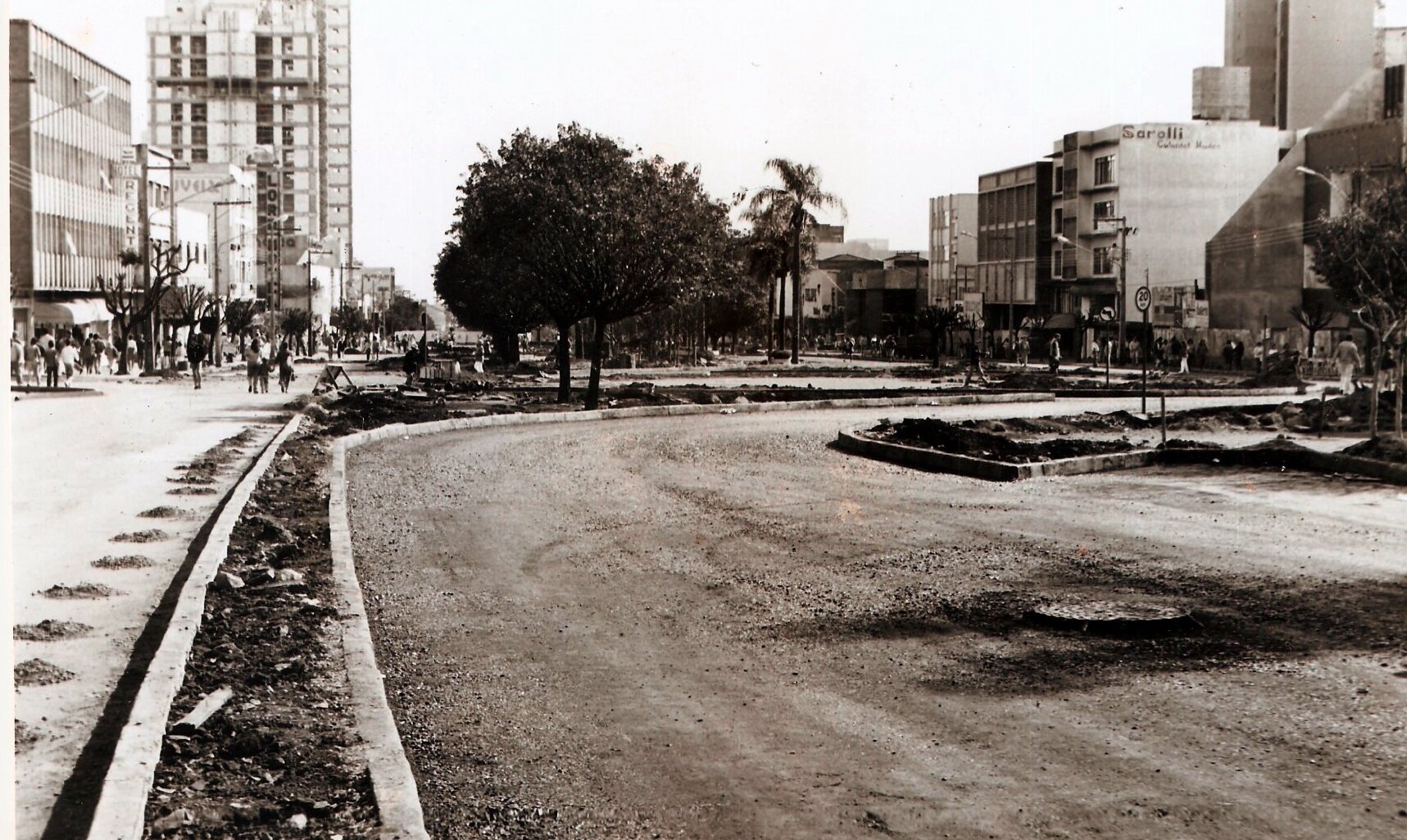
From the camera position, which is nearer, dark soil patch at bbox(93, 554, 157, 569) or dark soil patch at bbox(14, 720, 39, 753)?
dark soil patch at bbox(14, 720, 39, 753)

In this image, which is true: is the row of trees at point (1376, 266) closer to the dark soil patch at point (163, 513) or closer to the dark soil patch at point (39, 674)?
the dark soil patch at point (163, 513)

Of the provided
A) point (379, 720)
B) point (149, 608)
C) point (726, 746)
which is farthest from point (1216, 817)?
point (149, 608)

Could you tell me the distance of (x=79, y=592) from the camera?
10.8 metres

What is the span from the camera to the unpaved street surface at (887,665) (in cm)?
623

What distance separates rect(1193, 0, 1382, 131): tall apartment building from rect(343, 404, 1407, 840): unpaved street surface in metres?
75.5

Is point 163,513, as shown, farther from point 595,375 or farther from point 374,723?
point 595,375

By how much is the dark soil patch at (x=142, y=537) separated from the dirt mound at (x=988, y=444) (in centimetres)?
1199

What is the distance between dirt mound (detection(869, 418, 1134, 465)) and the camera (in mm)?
22109

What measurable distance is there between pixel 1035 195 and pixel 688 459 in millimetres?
82240

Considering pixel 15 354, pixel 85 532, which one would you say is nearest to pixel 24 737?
pixel 85 532

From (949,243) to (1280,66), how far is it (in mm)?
46116

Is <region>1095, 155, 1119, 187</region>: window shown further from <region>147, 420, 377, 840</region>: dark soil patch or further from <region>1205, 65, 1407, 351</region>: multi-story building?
<region>147, 420, 377, 840</region>: dark soil patch

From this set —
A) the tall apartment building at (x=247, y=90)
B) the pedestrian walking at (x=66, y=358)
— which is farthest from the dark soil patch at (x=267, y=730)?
the tall apartment building at (x=247, y=90)

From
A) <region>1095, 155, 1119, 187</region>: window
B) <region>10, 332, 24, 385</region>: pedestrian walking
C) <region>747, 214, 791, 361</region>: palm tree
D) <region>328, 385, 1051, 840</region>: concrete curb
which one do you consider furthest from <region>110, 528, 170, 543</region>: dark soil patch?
<region>1095, 155, 1119, 187</region>: window
